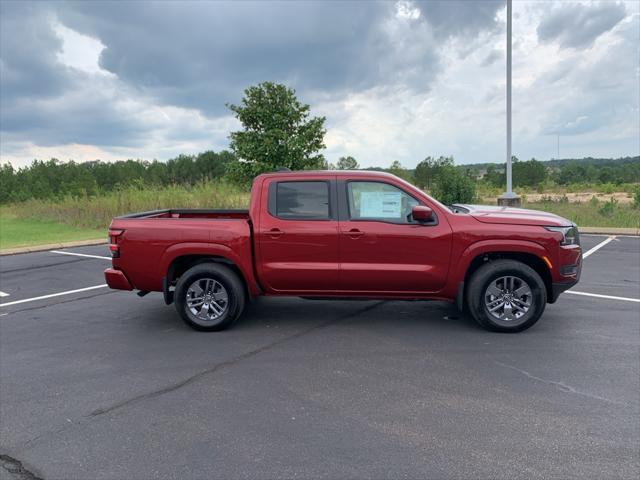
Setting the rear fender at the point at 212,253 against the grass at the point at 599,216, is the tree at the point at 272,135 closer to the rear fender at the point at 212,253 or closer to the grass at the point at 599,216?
the grass at the point at 599,216

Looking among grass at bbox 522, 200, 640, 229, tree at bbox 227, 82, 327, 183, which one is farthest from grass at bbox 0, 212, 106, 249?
grass at bbox 522, 200, 640, 229

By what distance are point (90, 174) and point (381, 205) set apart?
5775 centimetres

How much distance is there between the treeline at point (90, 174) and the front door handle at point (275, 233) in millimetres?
31348

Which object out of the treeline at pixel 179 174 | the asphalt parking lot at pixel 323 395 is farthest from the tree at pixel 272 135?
the asphalt parking lot at pixel 323 395

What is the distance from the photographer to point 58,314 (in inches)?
269

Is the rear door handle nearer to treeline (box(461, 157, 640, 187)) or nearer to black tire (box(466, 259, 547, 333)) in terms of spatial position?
black tire (box(466, 259, 547, 333))

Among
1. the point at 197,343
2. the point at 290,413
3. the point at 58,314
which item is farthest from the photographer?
the point at 58,314

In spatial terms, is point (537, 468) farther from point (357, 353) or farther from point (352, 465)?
point (357, 353)

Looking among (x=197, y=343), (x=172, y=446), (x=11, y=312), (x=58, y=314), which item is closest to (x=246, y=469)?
(x=172, y=446)

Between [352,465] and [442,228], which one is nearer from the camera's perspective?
[352,465]

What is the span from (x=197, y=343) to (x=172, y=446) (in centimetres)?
219

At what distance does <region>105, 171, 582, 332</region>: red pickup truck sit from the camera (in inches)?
219

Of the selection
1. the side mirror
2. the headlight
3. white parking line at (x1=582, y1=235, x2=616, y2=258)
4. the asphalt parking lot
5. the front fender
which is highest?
the side mirror

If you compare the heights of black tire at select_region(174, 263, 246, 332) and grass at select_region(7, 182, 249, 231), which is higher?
grass at select_region(7, 182, 249, 231)
